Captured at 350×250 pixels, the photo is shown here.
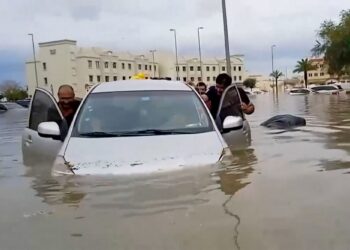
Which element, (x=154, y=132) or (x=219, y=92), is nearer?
(x=154, y=132)

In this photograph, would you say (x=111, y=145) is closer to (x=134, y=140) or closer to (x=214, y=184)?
(x=134, y=140)

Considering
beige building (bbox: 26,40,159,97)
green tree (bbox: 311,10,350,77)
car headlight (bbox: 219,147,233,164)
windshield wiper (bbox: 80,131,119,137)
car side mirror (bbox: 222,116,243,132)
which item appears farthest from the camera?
beige building (bbox: 26,40,159,97)

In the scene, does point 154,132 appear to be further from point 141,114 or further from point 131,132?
point 141,114

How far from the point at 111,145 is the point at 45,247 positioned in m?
1.76

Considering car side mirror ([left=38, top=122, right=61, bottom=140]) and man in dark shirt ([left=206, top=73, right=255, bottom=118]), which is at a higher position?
man in dark shirt ([left=206, top=73, right=255, bottom=118])

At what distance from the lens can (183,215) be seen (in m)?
4.12

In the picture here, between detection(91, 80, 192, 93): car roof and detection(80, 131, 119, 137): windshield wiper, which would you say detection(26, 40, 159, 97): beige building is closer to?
detection(91, 80, 192, 93): car roof

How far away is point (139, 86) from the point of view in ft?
21.9

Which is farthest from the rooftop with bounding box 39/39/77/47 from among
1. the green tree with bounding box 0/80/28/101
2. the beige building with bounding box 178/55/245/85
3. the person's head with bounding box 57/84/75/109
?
the person's head with bounding box 57/84/75/109

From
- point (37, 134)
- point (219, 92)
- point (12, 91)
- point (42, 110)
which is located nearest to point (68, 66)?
point (12, 91)

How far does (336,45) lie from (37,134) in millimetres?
49590

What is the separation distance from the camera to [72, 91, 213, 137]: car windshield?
5.66m

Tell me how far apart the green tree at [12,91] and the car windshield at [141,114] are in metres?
99.6

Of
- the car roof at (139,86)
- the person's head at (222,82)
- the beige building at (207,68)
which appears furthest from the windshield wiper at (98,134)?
the beige building at (207,68)
